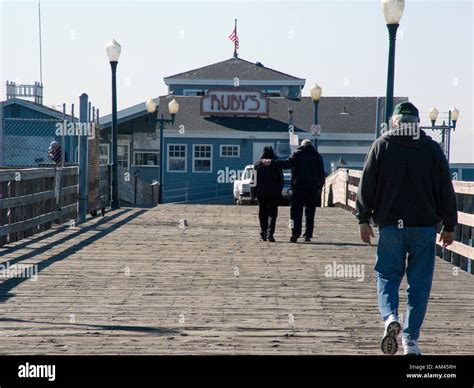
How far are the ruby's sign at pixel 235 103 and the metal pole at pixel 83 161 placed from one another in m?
27.3

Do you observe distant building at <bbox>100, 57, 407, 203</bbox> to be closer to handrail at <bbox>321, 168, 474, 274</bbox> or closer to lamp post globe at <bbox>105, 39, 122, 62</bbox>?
lamp post globe at <bbox>105, 39, 122, 62</bbox>

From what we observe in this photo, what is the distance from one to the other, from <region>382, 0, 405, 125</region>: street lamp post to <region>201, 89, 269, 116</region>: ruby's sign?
28541 mm

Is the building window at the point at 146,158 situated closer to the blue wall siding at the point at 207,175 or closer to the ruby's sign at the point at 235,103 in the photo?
the blue wall siding at the point at 207,175

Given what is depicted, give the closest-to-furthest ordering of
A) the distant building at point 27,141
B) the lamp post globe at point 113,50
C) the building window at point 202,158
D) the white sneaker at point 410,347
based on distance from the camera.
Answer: the white sneaker at point 410,347 < the lamp post globe at point 113,50 < the distant building at point 27,141 < the building window at point 202,158

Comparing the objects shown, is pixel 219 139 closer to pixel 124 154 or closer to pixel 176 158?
pixel 176 158

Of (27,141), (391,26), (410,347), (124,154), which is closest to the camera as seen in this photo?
(410,347)

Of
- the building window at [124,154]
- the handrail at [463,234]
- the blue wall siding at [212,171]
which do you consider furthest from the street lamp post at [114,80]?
the building window at [124,154]

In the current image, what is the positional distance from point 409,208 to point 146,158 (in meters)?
37.8

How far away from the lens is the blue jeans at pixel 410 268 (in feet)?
22.0

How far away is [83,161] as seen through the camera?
1741 centimetres

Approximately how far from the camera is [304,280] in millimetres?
10969

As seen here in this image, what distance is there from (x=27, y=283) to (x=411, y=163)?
5221mm

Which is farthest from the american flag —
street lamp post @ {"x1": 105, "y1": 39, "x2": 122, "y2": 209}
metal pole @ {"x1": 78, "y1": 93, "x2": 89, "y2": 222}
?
metal pole @ {"x1": 78, "y1": 93, "x2": 89, "y2": 222}

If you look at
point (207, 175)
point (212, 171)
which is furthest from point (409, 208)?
point (207, 175)
